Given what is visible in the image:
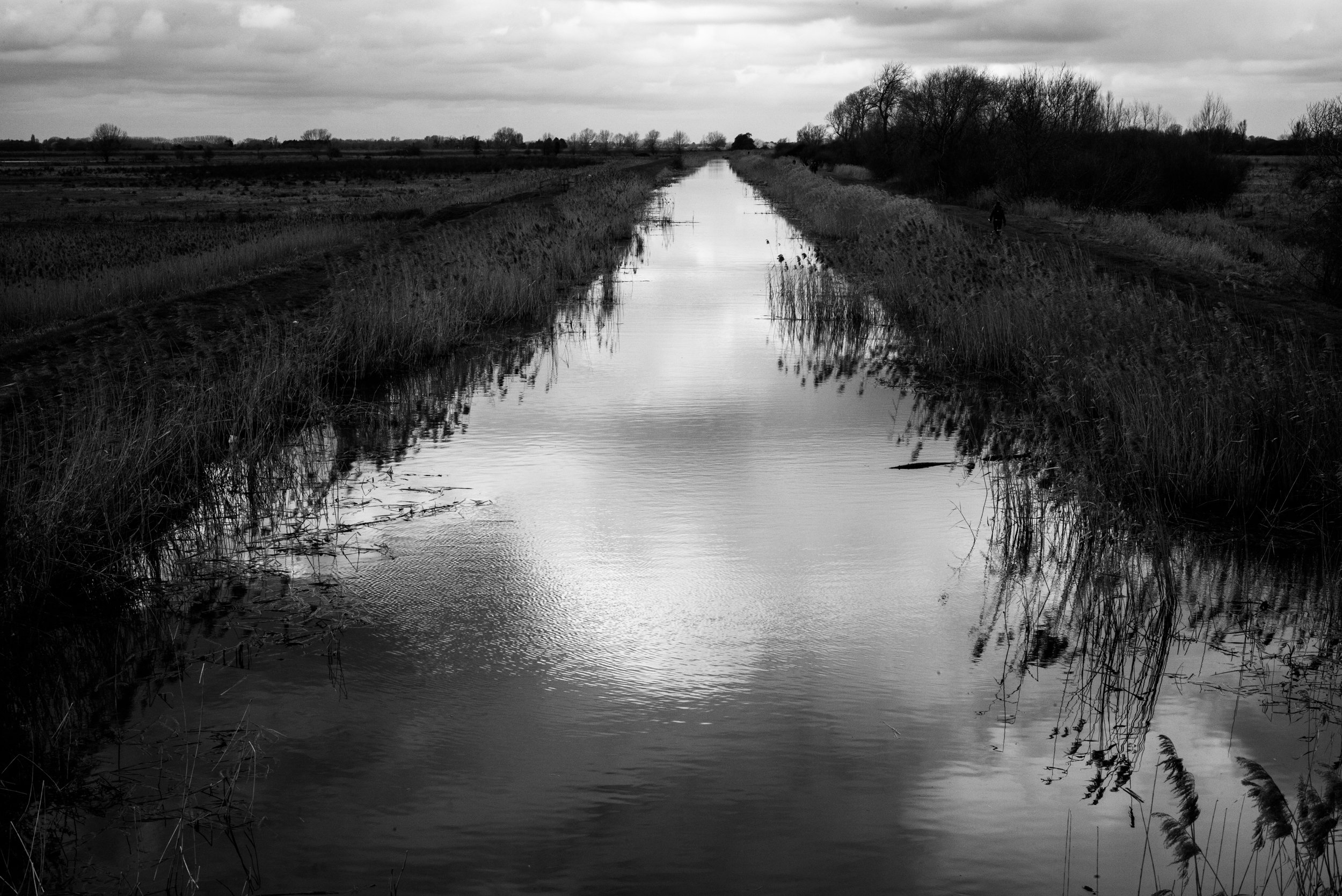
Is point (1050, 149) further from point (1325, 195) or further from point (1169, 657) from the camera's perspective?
point (1169, 657)

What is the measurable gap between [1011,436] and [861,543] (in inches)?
147

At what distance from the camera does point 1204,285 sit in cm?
1819

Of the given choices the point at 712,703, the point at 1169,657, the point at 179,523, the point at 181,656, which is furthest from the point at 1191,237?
the point at 181,656

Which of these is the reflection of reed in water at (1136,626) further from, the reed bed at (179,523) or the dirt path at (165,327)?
the dirt path at (165,327)

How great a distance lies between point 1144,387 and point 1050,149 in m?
37.2

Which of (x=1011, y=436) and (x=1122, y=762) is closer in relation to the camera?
(x=1122, y=762)

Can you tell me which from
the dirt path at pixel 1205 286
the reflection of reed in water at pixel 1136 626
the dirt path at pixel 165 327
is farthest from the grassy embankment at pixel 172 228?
the dirt path at pixel 1205 286

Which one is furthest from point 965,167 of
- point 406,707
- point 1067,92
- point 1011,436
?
point 406,707

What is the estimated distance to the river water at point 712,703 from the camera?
4371 mm

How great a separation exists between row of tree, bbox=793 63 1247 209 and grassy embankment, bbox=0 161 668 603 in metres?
25.6

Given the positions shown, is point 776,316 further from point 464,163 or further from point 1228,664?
point 464,163

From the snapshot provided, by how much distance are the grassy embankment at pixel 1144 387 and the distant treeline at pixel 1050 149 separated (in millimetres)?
16400

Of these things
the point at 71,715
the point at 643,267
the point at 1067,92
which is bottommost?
the point at 71,715

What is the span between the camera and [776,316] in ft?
62.2
